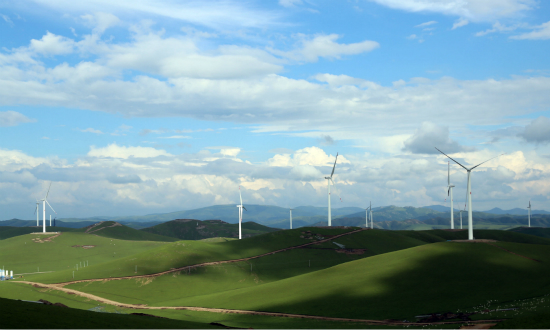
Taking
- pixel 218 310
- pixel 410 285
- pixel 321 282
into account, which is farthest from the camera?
pixel 321 282

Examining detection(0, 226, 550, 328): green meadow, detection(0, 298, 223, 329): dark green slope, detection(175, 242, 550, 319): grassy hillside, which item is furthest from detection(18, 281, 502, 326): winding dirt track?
detection(0, 298, 223, 329): dark green slope

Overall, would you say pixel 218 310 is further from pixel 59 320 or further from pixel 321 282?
pixel 59 320

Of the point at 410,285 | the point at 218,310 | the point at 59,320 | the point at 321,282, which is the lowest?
the point at 218,310

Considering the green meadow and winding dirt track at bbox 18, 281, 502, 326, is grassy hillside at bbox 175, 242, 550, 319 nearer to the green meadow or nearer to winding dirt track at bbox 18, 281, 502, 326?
the green meadow

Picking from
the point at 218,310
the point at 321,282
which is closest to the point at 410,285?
the point at 321,282

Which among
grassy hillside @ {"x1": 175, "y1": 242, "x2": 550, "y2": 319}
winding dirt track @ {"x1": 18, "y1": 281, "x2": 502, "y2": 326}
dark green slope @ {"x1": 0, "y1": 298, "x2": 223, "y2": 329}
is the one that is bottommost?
winding dirt track @ {"x1": 18, "y1": 281, "x2": 502, "y2": 326}

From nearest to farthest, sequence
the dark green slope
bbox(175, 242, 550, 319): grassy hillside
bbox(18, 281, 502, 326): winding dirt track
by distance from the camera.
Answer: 1. the dark green slope
2. bbox(18, 281, 502, 326): winding dirt track
3. bbox(175, 242, 550, 319): grassy hillside

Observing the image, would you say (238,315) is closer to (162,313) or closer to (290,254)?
(162,313)
